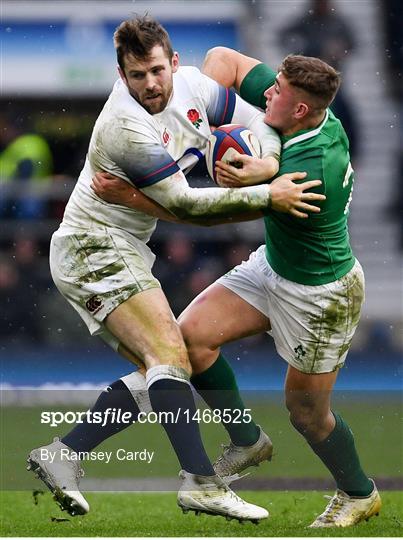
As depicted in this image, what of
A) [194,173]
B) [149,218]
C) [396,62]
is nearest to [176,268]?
[194,173]

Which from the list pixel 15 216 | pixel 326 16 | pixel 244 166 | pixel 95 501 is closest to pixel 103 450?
pixel 95 501

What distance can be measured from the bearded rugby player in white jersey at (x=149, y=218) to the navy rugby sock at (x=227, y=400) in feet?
1.38

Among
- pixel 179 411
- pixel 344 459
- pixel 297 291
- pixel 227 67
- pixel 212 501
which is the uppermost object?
pixel 227 67

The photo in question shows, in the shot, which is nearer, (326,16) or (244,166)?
(244,166)

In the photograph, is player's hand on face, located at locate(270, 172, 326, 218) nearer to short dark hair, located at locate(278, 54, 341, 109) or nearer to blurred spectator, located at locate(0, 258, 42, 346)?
short dark hair, located at locate(278, 54, 341, 109)

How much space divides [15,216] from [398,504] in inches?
354

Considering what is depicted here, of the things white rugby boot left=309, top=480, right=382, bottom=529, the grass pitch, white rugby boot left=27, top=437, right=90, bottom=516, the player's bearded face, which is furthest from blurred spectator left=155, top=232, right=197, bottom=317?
the player's bearded face

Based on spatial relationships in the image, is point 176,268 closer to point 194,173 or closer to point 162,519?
point 194,173

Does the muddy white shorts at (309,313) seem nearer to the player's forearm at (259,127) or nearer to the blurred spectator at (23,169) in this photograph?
the player's forearm at (259,127)

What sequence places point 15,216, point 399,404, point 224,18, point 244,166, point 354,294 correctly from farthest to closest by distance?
1. point 224,18
2. point 15,216
3. point 399,404
4. point 354,294
5. point 244,166

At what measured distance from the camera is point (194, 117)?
21.3ft

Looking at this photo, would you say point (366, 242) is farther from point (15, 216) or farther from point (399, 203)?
point (15, 216)

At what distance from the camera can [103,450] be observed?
7977 mm

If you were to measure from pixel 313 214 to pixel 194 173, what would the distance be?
28.2 feet
